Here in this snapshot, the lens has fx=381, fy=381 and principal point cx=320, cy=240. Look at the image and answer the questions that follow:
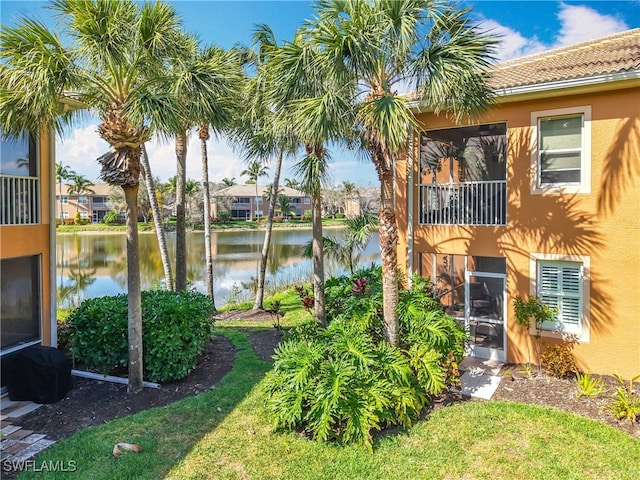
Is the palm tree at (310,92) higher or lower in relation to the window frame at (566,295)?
higher

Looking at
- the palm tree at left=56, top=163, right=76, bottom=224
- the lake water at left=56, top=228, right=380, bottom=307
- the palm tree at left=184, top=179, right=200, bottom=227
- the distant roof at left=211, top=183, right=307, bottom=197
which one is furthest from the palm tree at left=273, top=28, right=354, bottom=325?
the palm tree at left=56, top=163, right=76, bottom=224

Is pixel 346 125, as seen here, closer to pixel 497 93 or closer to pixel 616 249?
pixel 497 93

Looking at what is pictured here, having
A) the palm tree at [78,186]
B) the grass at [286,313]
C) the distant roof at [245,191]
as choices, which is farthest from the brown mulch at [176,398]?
the palm tree at [78,186]

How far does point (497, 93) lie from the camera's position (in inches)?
331

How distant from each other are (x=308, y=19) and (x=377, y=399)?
22.4 feet

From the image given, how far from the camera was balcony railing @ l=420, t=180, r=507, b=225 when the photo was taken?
916 centimetres

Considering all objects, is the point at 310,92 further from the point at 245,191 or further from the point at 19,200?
the point at 245,191

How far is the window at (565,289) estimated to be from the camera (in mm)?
8109

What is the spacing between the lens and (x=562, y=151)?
8.36m

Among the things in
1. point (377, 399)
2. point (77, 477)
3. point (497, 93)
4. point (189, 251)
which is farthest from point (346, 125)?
point (189, 251)

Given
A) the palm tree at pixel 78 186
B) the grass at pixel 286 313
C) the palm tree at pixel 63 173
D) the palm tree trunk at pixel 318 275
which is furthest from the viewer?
the palm tree at pixel 63 173

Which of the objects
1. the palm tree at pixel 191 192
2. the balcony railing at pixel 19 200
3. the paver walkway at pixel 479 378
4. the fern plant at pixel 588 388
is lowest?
the paver walkway at pixel 479 378

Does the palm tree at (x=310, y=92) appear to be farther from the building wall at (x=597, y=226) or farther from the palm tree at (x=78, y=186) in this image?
the palm tree at (x=78, y=186)

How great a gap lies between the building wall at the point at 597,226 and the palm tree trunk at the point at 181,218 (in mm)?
9086
